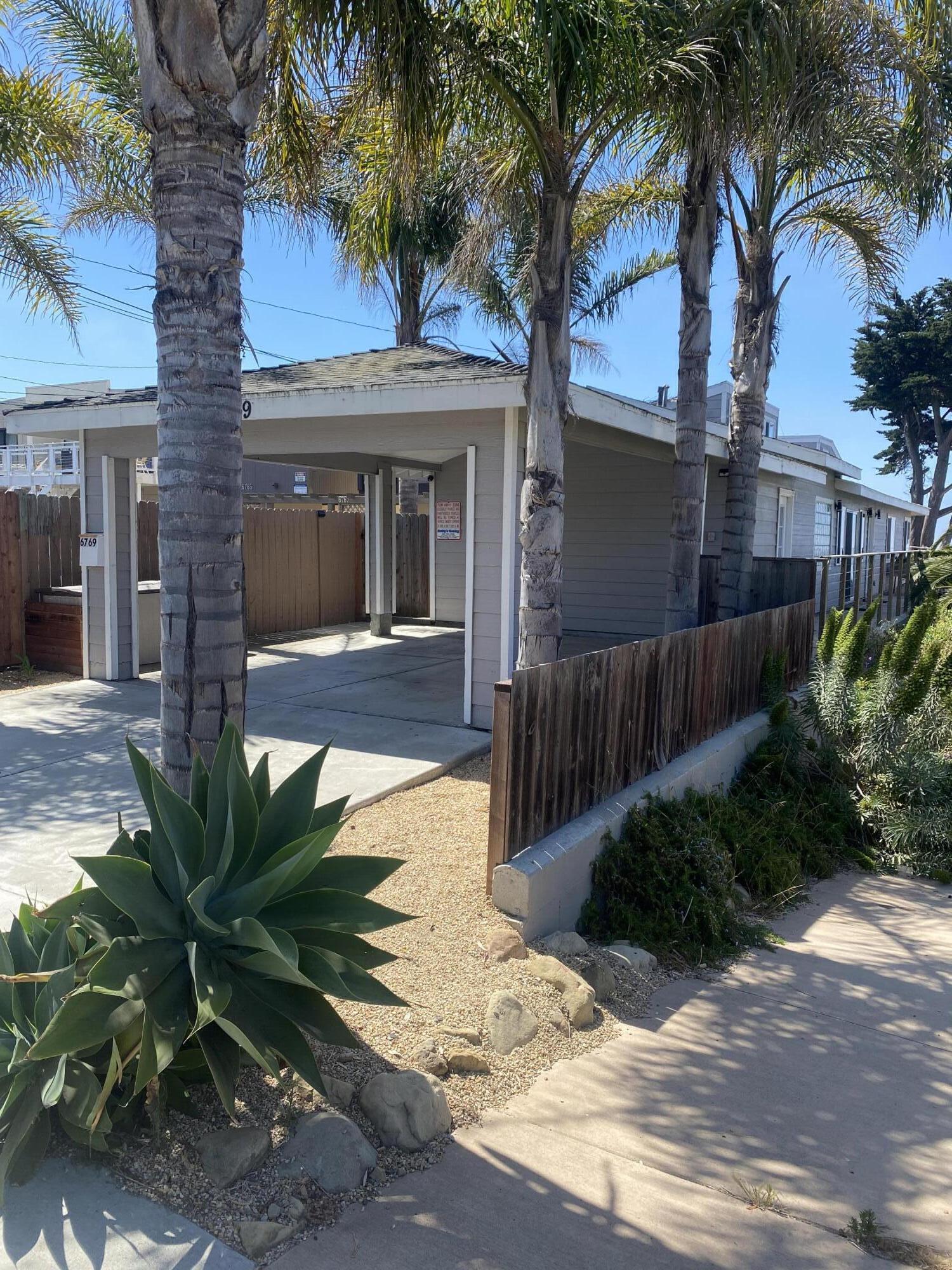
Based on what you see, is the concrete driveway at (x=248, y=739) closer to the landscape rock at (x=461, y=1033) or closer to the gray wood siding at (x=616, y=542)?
the landscape rock at (x=461, y=1033)

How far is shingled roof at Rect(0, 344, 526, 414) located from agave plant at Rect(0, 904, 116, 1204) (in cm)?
566

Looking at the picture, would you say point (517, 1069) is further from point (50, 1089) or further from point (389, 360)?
point (389, 360)

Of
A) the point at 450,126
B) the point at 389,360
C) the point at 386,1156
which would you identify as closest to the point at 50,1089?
the point at 386,1156

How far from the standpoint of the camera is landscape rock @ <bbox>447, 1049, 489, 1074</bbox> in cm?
361

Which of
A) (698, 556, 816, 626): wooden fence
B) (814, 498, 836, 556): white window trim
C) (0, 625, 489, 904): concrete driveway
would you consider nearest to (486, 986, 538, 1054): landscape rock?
(0, 625, 489, 904): concrete driveway

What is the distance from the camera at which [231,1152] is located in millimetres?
2797

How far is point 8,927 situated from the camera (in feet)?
14.5

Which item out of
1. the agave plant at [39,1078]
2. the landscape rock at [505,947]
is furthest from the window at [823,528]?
the agave plant at [39,1078]

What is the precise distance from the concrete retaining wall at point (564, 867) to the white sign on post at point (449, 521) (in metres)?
9.55

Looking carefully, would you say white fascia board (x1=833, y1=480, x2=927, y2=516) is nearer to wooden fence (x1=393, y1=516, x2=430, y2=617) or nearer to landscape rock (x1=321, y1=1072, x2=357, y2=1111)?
wooden fence (x1=393, y1=516, x2=430, y2=617)

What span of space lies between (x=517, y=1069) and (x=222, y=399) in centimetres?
282

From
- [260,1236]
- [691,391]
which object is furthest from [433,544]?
[260,1236]

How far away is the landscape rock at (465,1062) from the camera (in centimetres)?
361

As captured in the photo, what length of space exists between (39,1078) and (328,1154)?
88cm
